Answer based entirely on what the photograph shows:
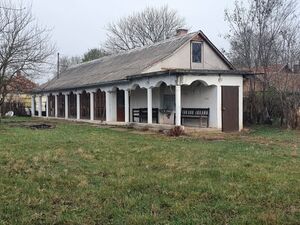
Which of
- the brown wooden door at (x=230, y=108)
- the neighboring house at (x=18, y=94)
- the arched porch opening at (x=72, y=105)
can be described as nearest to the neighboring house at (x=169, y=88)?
the brown wooden door at (x=230, y=108)

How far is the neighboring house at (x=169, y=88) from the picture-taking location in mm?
21719

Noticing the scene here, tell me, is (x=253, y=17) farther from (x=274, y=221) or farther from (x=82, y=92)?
(x=274, y=221)

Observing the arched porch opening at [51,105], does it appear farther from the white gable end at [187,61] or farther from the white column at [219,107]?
the white column at [219,107]

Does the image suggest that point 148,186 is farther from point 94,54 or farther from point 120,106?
point 94,54

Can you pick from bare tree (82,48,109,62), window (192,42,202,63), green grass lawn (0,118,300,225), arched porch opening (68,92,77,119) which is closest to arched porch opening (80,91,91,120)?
arched porch opening (68,92,77,119)

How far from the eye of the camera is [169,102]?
1026 inches

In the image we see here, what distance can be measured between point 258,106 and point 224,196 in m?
20.9

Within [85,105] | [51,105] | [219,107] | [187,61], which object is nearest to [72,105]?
[85,105]

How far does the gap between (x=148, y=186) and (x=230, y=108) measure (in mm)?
15082

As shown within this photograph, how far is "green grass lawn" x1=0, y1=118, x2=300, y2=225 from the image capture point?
5.84 metres

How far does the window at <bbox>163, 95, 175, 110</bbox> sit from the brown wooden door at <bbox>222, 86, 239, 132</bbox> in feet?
14.3

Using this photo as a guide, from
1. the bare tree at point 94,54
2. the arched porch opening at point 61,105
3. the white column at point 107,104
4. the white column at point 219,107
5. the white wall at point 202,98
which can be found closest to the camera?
the white column at point 219,107

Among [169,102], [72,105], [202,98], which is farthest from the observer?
[72,105]

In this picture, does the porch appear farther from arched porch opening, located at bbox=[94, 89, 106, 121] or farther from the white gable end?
the white gable end
